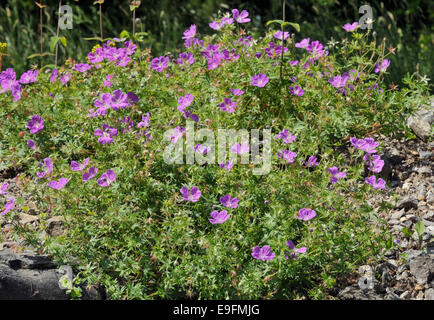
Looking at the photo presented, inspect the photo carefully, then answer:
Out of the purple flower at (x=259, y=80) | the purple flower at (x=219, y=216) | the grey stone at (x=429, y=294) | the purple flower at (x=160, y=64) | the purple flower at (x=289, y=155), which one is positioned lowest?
the grey stone at (x=429, y=294)

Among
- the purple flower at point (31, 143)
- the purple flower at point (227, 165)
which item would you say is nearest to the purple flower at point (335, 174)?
the purple flower at point (227, 165)

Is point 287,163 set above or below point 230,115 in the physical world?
below

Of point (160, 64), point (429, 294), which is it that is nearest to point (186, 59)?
point (160, 64)

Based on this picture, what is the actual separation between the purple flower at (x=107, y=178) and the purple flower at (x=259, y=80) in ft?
3.31

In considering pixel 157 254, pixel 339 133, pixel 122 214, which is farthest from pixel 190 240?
pixel 339 133

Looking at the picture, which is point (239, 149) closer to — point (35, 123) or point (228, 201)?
point (228, 201)

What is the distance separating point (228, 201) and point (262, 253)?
29 cm

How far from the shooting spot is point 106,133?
3.04 metres

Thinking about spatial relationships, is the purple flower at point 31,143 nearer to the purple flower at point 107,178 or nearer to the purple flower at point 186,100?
the purple flower at point 107,178

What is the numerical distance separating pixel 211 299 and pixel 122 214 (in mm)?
555

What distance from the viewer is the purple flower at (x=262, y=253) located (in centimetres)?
248

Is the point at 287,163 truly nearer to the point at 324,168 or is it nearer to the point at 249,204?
the point at 324,168

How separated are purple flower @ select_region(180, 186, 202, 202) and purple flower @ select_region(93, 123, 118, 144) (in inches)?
23.0

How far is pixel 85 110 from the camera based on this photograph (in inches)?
137
